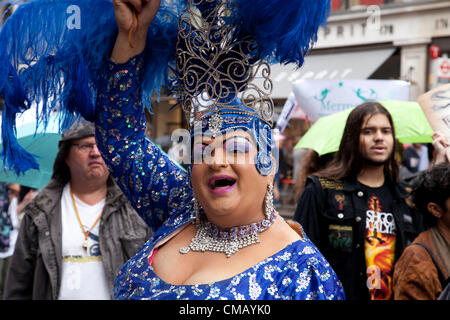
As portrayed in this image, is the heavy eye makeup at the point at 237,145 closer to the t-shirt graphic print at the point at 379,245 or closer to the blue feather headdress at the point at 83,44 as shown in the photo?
the blue feather headdress at the point at 83,44

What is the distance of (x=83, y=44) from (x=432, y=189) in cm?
191

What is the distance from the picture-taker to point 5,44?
2.02 metres

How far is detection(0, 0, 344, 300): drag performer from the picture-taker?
1816 millimetres

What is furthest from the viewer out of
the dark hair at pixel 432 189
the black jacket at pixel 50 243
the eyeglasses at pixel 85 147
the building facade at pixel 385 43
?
the building facade at pixel 385 43

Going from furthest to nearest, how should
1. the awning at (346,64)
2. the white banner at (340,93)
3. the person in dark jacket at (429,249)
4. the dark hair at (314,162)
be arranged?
the awning at (346,64) → the white banner at (340,93) → the dark hair at (314,162) → the person in dark jacket at (429,249)

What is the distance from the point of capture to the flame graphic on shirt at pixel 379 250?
3162mm

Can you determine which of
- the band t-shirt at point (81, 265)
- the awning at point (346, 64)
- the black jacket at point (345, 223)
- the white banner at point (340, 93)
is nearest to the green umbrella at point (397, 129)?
the black jacket at point (345, 223)

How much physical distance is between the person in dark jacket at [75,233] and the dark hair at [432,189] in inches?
63.3

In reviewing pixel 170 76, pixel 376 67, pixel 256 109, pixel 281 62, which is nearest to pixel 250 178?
pixel 256 109

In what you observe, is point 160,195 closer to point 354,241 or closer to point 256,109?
point 256,109

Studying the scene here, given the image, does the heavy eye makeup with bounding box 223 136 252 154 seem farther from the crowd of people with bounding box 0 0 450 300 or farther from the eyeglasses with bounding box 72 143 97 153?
the eyeglasses with bounding box 72 143 97 153

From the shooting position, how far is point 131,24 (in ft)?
6.53

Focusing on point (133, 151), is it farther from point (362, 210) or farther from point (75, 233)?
point (362, 210)

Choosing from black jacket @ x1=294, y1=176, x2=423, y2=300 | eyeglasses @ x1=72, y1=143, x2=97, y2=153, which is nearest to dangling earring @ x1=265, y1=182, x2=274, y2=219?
black jacket @ x1=294, y1=176, x2=423, y2=300
